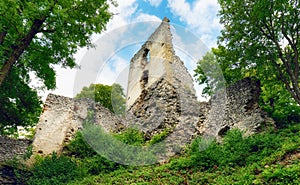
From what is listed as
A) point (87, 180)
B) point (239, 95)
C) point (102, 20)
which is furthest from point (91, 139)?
point (239, 95)

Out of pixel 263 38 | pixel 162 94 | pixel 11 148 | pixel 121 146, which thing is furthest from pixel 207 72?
pixel 11 148

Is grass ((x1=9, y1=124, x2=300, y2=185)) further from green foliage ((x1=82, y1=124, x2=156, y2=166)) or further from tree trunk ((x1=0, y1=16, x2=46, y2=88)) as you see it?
tree trunk ((x1=0, y1=16, x2=46, y2=88))

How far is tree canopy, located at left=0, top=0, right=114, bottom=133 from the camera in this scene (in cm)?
846

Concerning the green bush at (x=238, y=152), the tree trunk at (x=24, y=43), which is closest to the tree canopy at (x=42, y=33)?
the tree trunk at (x=24, y=43)

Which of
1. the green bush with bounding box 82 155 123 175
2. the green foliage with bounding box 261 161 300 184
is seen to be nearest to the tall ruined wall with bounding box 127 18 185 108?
the green bush with bounding box 82 155 123 175

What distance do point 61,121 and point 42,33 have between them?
4.87m

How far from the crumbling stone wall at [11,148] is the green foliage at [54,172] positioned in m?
1.25

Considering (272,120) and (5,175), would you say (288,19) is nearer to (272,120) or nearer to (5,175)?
(272,120)

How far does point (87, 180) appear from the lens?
28.2 feet

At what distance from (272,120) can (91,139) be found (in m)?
6.93

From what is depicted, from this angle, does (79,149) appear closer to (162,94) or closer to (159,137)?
(159,137)

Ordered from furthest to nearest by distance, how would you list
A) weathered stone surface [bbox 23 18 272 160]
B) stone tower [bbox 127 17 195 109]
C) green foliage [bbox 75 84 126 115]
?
green foliage [bbox 75 84 126 115] < stone tower [bbox 127 17 195 109] < weathered stone surface [bbox 23 18 272 160]

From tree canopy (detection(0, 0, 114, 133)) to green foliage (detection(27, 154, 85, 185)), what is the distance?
3202 millimetres

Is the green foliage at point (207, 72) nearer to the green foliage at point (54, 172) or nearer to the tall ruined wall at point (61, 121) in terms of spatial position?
the tall ruined wall at point (61, 121)
